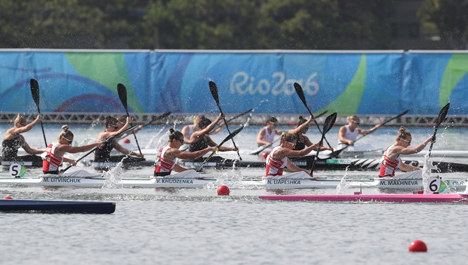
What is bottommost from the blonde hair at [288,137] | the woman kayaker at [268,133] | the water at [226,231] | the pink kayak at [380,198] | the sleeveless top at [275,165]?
the water at [226,231]

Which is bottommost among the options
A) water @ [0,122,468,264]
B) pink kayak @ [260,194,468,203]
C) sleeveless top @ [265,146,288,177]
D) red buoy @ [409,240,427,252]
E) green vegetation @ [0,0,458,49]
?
water @ [0,122,468,264]

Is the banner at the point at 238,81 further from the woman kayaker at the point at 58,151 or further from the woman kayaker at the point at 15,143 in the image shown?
the woman kayaker at the point at 58,151

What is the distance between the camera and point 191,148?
2184cm

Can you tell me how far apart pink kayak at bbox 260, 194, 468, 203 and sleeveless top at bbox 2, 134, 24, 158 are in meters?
8.67

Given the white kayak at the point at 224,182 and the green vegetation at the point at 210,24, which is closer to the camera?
the white kayak at the point at 224,182

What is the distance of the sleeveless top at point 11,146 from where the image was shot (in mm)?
21359

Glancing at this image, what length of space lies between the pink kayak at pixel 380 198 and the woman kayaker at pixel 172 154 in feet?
6.90

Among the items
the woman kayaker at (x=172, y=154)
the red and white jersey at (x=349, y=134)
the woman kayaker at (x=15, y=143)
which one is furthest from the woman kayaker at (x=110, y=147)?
the red and white jersey at (x=349, y=134)

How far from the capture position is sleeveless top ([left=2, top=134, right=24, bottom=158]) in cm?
2136

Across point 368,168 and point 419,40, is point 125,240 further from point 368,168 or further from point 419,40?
point 419,40

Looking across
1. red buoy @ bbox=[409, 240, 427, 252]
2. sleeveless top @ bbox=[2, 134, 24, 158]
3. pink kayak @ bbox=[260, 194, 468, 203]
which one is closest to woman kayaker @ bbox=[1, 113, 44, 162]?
sleeveless top @ bbox=[2, 134, 24, 158]

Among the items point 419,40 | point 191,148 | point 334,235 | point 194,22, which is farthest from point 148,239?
point 419,40

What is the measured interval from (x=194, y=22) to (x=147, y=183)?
123 ft

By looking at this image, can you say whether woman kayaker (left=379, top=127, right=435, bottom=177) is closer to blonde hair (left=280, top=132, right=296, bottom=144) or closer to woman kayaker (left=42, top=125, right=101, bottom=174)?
blonde hair (left=280, top=132, right=296, bottom=144)
